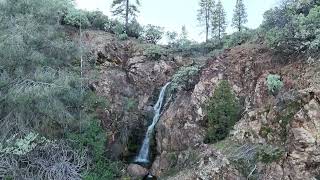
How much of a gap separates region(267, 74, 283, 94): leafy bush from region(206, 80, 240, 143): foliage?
1492 millimetres

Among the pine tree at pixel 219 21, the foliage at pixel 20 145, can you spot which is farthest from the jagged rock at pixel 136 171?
the pine tree at pixel 219 21

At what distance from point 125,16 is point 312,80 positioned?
16.7 meters

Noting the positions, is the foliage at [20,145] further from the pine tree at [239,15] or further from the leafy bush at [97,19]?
the pine tree at [239,15]

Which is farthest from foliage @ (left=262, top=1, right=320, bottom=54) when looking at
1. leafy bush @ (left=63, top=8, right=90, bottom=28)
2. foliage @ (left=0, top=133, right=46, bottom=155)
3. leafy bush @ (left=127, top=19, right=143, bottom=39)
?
leafy bush @ (left=63, top=8, right=90, bottom=28)

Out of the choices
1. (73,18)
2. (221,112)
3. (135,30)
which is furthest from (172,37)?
(221,112)

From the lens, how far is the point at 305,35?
A: 1291 centimetres

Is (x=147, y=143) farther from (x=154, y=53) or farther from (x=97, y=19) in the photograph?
(x=97, y=19)

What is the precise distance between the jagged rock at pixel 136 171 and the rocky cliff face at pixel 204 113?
0.48 m

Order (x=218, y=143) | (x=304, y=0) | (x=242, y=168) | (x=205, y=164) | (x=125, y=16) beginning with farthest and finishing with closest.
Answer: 1. (x=125, y=16)
2. (x=304, y=0)
3. (x=218, y=143)
4. (x=205, y=164)
5. (x=242, y=168)

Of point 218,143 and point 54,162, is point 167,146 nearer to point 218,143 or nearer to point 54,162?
point 218,143

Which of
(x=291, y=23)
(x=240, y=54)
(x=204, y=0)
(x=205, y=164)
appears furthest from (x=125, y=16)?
(x=205, y=164)

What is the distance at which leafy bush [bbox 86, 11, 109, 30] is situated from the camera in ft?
73.3

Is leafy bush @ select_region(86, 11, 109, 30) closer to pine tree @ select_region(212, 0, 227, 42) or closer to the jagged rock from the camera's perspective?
the jagged rock

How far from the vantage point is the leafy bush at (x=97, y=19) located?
22.3 meters
